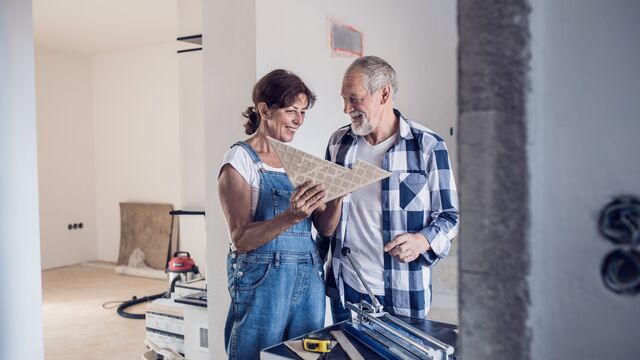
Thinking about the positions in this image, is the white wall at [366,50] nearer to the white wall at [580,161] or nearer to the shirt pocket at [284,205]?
the shirt pocket at [284,205]

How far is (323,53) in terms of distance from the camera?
274 centimetres

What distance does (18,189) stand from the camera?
2387mm

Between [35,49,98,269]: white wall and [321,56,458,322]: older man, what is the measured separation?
693 centimetres

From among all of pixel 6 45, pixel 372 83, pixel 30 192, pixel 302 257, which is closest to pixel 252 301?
pixel 302 257

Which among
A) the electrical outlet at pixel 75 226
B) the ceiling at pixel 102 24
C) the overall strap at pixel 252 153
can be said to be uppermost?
the ceiling at pixel 102 24

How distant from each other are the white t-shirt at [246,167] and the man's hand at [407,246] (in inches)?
18.0

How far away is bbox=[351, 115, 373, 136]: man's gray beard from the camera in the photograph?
1.83m

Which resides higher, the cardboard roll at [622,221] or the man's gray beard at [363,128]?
the man's gray beard at [363,128]

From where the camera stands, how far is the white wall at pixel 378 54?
2.44 m

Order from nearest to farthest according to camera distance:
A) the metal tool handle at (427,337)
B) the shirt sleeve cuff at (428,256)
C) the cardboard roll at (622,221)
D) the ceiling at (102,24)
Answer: the cardboard roll at (622,221), the metal tool handle at (427,337), the shirt sleeve cuff at (428,256), the ceiling at (102,24)

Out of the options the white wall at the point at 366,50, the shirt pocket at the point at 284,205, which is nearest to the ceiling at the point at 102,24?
the white wall at the point at 366,50

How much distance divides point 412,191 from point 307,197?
0.43 metres

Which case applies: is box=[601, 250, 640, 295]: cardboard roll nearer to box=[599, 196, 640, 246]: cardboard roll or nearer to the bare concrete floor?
box=[599, 196, 640, 246]: cardboard roll

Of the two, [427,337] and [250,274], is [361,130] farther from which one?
[427,337]
